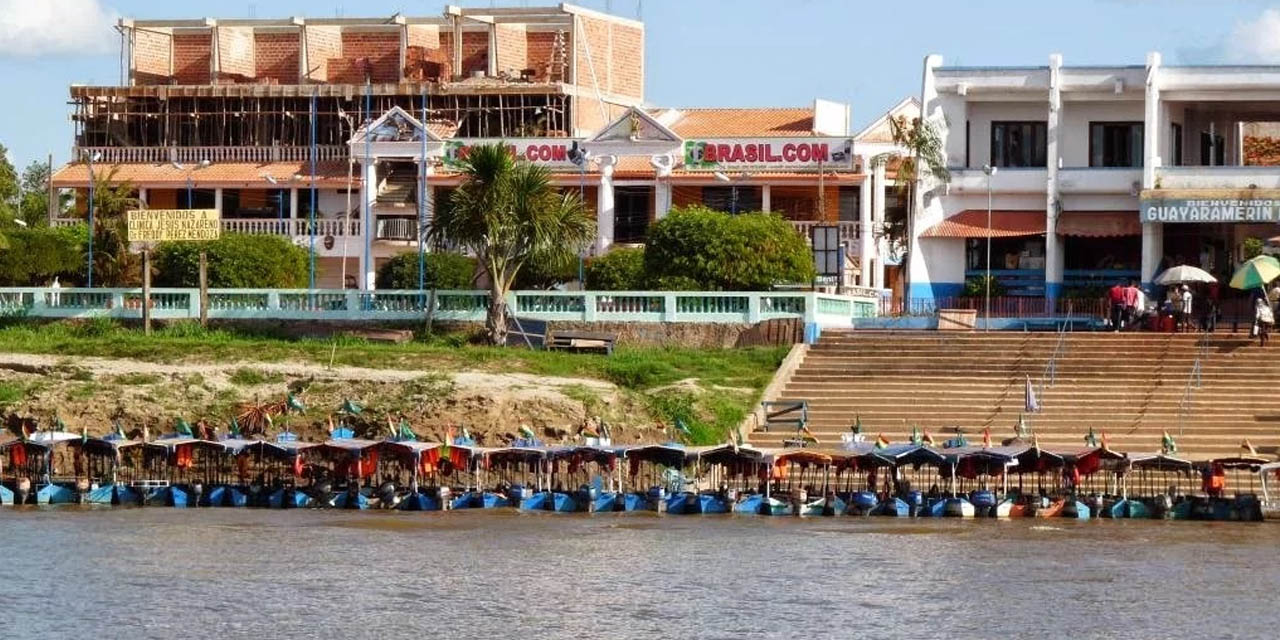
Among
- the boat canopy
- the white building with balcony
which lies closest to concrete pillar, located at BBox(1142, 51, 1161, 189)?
the white building with balcony

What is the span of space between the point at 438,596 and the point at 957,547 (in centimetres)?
1093

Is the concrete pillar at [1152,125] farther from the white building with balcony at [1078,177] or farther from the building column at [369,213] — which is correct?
the building column at [369,213]

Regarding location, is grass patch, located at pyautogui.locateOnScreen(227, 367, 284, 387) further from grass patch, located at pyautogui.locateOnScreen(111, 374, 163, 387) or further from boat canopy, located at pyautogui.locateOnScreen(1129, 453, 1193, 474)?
boat canopy, located at pyautogui.locateOnScreen(1129, 453, 1193, 474)

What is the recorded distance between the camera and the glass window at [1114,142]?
249 ft

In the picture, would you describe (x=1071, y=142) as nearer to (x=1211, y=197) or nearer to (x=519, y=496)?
(x=1211, y=197)

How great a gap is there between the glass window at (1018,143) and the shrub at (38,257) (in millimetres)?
26390

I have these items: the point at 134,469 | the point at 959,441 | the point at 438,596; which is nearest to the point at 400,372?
the point at 134,469

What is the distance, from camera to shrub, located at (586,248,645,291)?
232ft

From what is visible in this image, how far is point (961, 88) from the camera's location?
7575 cm

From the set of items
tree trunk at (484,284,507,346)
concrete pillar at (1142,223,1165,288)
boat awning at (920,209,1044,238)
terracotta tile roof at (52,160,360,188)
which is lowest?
tree trunk at (484,284,507,346)

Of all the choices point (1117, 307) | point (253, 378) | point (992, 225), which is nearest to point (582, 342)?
point (253, 378)

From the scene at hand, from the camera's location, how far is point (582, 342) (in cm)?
6612

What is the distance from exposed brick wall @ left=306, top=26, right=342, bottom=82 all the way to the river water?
3997cm

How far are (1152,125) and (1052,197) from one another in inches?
134
